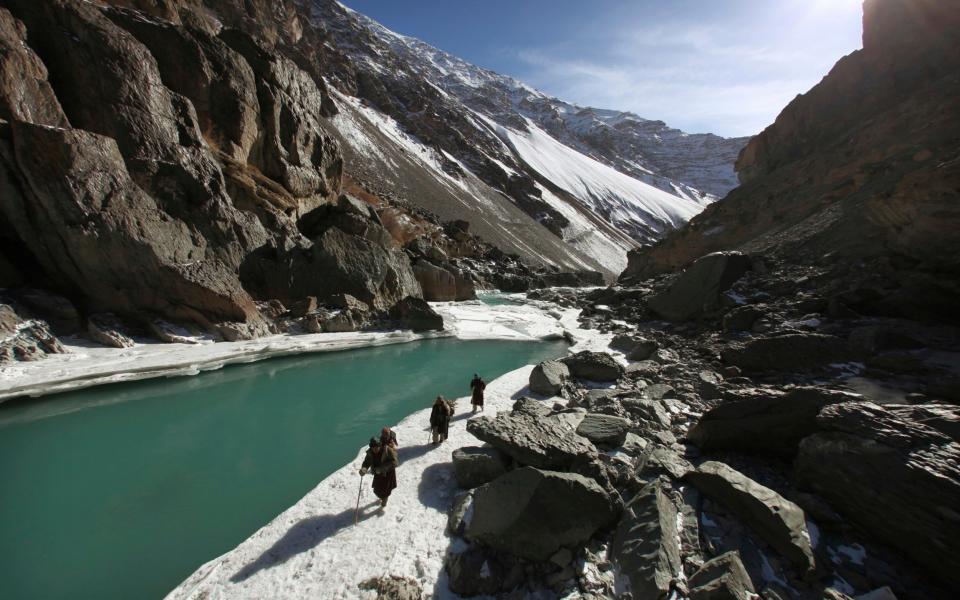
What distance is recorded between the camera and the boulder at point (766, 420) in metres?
5.45

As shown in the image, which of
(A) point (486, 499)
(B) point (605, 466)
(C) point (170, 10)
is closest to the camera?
(A) point (486, 499)

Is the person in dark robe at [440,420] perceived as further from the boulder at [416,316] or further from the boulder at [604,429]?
the boulder at [416,316]

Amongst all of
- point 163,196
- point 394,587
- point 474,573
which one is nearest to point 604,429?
point 474,573

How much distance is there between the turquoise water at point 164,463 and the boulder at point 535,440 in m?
1.94

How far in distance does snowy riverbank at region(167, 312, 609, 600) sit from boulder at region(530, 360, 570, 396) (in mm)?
4233

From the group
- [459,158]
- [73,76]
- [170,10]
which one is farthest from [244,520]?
[459,158]

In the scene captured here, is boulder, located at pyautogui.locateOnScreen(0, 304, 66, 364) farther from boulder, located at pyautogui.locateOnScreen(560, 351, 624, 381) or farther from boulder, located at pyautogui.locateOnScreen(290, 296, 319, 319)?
boulder, located at pyautogui.locateOnScreen(560, 351, 624, 381)

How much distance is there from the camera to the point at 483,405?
9523mm

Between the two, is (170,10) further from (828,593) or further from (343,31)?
(343,31)

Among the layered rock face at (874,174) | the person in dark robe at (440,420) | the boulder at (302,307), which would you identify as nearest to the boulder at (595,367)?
the person in dark robe at (440,420)

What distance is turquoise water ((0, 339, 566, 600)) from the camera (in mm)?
5172

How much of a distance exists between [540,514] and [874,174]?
76.7ft

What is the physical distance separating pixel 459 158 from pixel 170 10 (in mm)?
71535

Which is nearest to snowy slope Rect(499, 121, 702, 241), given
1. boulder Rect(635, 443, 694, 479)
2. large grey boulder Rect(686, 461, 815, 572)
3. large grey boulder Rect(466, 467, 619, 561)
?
boulder Rect(635, 443, 694, 479)
